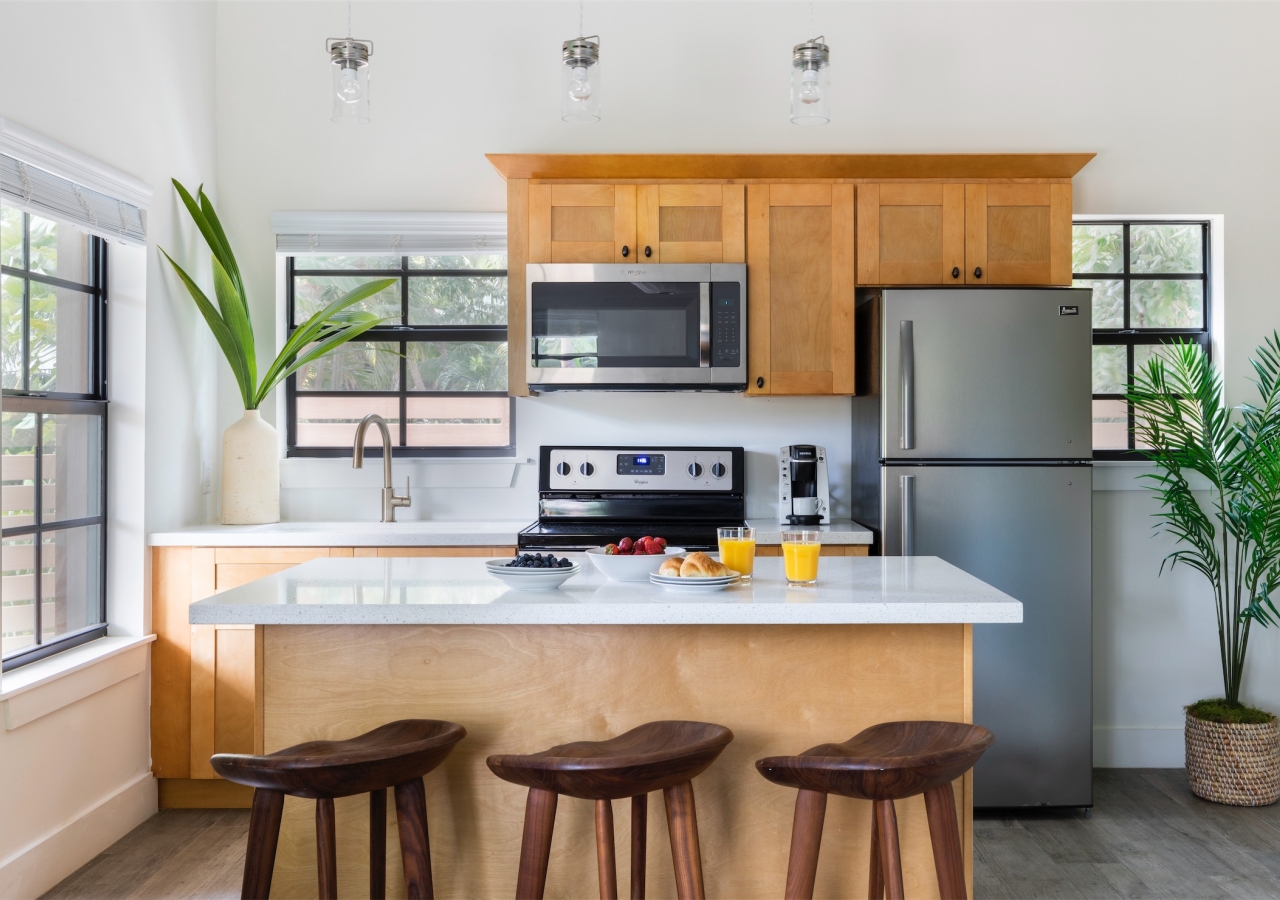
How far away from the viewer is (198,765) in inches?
125

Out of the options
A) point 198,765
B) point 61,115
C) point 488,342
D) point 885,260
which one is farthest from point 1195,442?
point 61,115

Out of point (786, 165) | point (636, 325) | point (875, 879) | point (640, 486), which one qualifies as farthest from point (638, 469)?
point (875, 879)

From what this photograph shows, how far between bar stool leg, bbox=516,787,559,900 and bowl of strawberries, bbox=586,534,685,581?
49cm

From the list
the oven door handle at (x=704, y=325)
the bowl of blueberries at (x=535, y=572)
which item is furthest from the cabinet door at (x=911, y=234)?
the bowl of blueberries at (x=535, y=572)

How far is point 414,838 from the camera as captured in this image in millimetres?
1765

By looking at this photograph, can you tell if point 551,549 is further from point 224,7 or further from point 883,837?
point 224,7

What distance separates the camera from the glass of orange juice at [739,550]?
204cm

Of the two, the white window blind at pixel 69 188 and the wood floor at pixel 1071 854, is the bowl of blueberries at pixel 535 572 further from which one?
the white window blind at pixel 69 188

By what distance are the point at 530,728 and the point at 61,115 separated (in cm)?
231

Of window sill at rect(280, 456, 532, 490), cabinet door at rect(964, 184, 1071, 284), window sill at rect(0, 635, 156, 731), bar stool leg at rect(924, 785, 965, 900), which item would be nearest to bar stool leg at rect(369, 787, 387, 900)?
bar stool leg at rect(924, 785, 965, 900)

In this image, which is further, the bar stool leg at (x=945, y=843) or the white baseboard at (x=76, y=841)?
the white baseboard at (x=76, y=841)

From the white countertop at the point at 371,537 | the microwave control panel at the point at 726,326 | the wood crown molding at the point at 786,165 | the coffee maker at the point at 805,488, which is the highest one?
the wood crown molding at the point at 786,165

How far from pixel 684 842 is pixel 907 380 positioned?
1.92 metres

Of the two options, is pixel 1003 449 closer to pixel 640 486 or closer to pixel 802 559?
pixel 640 486
